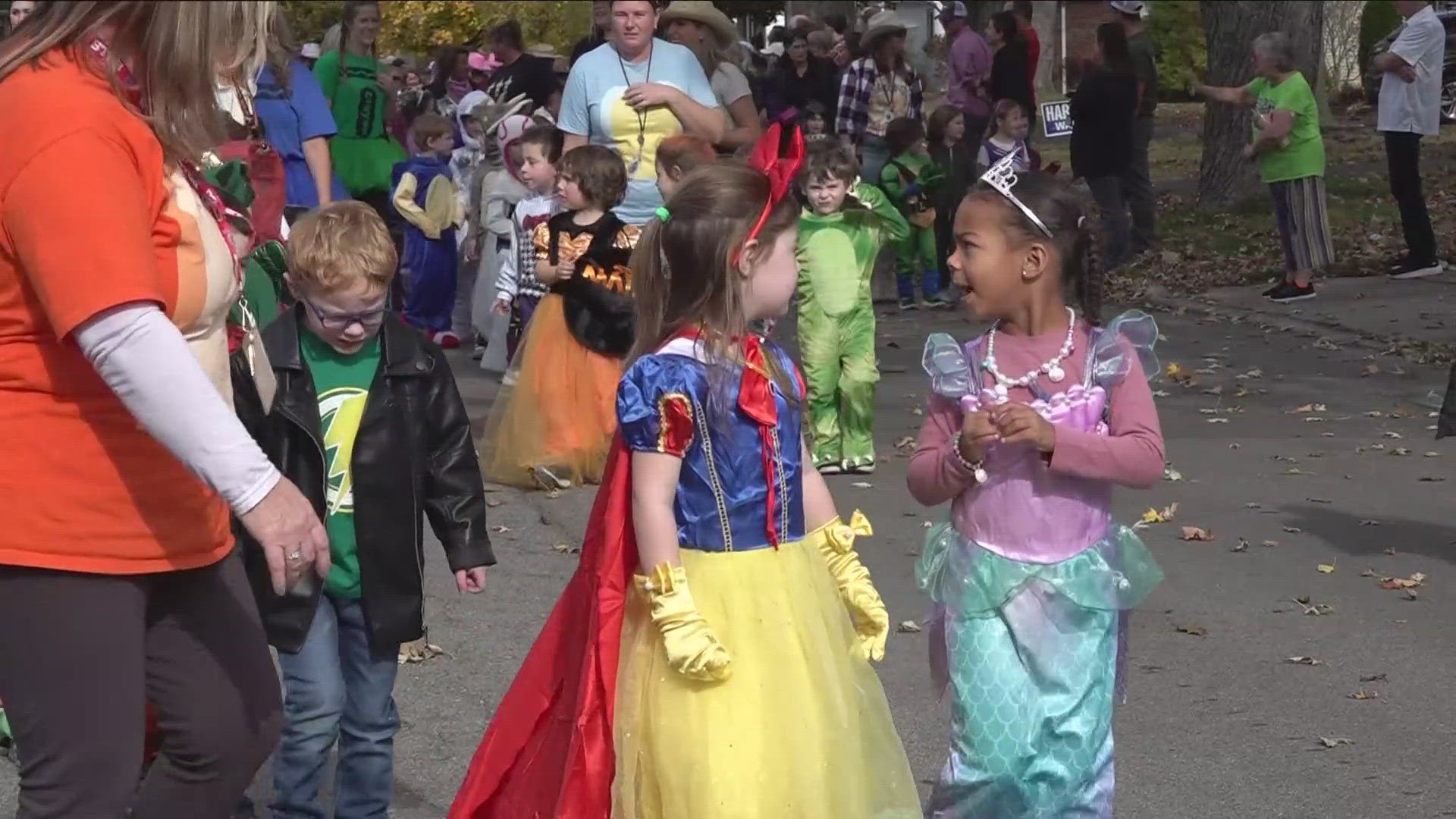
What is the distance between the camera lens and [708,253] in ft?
12.7

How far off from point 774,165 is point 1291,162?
10570 mm

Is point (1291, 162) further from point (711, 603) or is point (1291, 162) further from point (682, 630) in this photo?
point (682, 630)

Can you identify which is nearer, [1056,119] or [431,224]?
[431,224]

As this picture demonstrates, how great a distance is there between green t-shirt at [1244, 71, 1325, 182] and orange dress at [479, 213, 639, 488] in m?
6.44

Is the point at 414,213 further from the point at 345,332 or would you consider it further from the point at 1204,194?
the point at 345,332

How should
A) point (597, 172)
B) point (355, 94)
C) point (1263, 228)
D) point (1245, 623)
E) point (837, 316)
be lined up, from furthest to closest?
point (1263, 228)
point (355, 94)
point (837, 316)
point (597, 172)
point (1245, 623)

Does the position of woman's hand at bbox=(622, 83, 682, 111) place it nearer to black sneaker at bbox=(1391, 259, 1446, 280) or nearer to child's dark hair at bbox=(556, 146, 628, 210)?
child's dark hair at bbox=(556, 146, 628, 210)

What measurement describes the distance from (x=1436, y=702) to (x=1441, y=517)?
91.3 inches

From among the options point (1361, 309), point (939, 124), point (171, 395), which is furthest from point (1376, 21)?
point (171, 395)

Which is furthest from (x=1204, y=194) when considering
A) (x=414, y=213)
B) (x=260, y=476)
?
(x=260, y=476)

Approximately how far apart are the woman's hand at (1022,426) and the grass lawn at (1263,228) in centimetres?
1101

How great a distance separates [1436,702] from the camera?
561cm

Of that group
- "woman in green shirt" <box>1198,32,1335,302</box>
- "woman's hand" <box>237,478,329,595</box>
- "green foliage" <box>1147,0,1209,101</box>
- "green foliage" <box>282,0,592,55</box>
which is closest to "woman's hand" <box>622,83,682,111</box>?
"woman's hand" <box>237,478,329,595</box>

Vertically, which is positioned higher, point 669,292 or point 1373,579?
point 669,292
